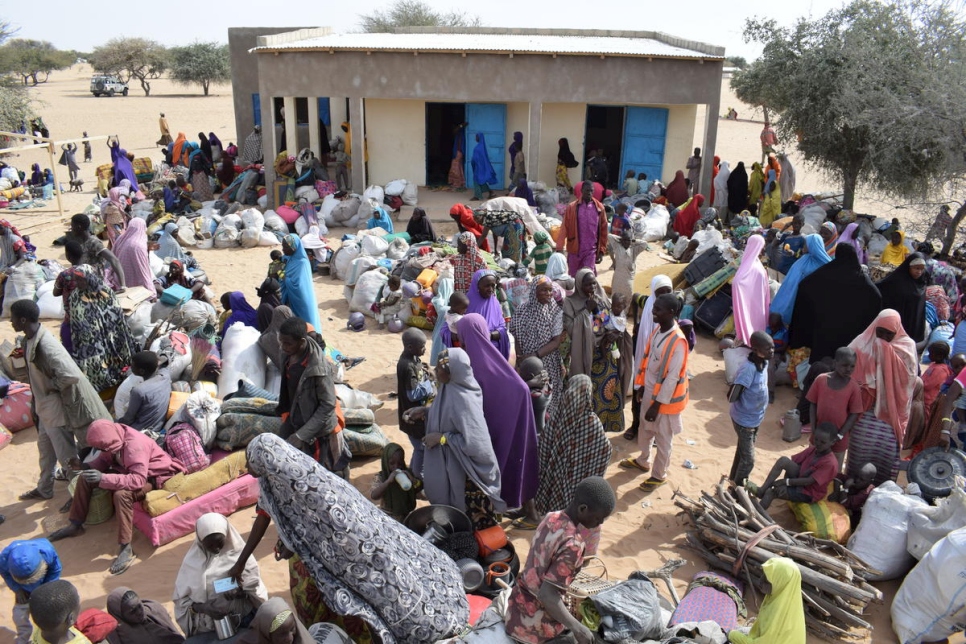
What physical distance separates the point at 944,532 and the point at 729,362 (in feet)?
11.2

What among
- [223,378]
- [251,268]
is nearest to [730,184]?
[251,268]

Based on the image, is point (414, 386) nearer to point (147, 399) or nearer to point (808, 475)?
point (147, 399)

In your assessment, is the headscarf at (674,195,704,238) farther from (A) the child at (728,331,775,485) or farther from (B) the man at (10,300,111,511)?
(B) the man at (10,300,111,511)

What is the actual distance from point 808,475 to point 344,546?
3.48m

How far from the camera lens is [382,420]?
291 inches

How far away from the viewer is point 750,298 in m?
8.20

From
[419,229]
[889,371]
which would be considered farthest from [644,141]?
[889,371]

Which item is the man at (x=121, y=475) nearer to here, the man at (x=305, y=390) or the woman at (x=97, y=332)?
the man at (x=305, y=390)

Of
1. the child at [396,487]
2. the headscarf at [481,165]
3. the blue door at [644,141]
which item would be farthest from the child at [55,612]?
the blue door at [644,141]

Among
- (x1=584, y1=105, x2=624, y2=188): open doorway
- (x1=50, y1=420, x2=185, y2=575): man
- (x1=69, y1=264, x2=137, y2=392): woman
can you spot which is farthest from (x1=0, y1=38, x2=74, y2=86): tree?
(x1=50, y1=420, x2=185, y2=575): man

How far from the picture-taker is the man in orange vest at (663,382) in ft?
18.8

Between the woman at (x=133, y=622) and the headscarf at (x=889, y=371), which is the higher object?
the headscarf at (x=889, y=371)

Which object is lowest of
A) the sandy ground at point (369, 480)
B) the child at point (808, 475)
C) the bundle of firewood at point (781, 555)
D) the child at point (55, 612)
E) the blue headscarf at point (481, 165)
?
the sandy ground at point (369, 480)

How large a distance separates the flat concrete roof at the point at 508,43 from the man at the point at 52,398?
11189 mm
